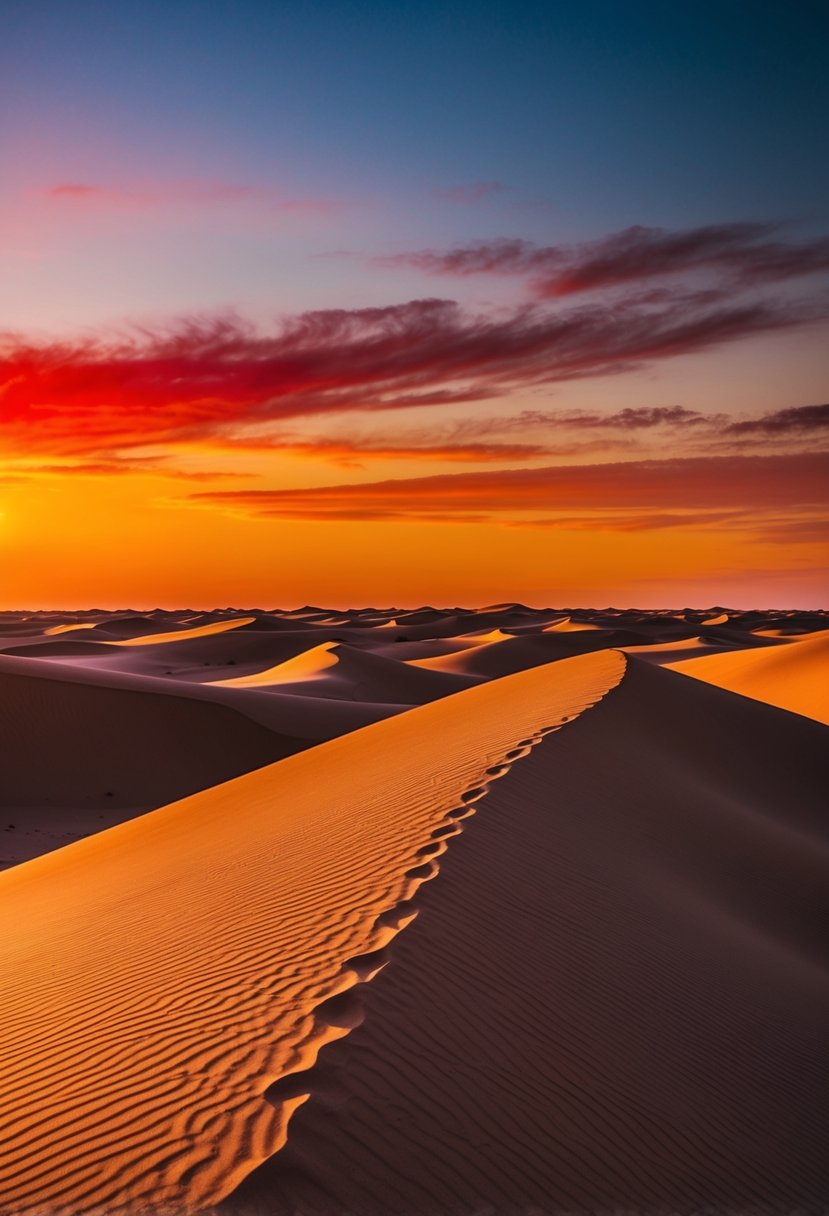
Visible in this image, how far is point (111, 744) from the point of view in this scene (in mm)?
21484

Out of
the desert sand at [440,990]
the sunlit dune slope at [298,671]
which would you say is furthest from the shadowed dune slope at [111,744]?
the sunlit dune slope at [298,671]

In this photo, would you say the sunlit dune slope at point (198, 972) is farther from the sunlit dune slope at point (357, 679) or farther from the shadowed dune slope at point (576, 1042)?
the sunlit dune slope at point (357, 679)

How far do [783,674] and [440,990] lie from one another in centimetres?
2850

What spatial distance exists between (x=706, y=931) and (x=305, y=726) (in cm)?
1761

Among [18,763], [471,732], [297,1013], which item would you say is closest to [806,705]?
[471,732]

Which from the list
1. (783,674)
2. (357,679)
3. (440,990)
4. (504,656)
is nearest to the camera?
(440,990)

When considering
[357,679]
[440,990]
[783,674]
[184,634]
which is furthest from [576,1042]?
[184,634]

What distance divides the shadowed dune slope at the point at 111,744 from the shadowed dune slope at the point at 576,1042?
44.1 feet

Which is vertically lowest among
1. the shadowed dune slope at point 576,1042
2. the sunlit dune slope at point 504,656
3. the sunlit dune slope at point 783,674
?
the sunlit dune slope at point 504,656

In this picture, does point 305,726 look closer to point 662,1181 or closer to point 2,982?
point 2,982

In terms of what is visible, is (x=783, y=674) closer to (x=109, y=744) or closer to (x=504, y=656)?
(x=504, y=656)

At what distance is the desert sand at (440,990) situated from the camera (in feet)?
10.8

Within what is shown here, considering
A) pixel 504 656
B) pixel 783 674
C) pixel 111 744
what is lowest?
pixel 504 656

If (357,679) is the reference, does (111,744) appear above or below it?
above
